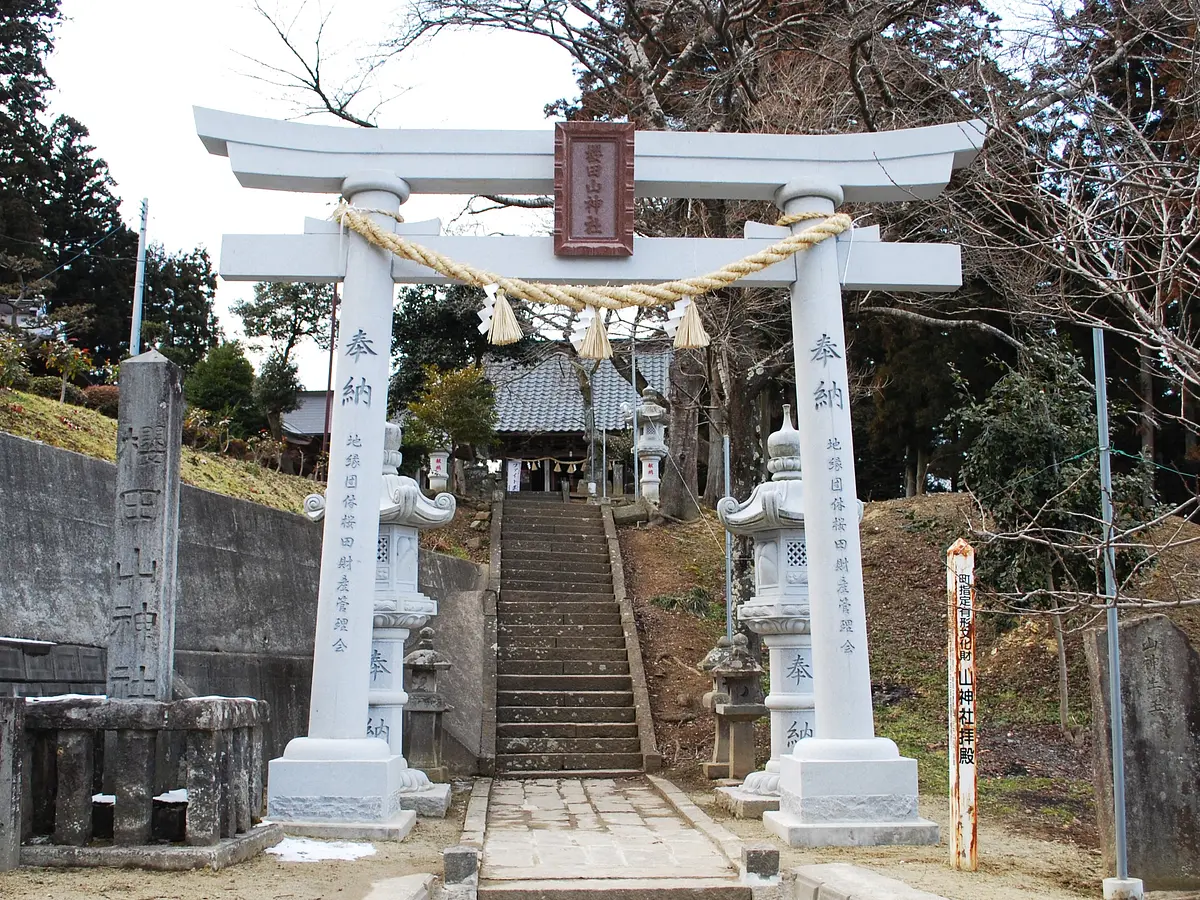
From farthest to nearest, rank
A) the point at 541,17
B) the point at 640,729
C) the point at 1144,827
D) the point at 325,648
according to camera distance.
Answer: the point at 541,17
the point at 640,729
the point at 325,648
the point at 1144,827

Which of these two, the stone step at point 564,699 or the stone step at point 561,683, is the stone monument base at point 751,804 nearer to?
the stone step at point 564,699

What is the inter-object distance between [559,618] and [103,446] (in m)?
7.33

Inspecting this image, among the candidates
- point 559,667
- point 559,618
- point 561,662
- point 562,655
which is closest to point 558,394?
point 559,618

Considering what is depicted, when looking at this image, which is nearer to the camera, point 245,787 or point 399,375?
point 245,787

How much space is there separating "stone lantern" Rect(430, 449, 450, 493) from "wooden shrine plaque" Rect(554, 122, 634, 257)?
16351 mm

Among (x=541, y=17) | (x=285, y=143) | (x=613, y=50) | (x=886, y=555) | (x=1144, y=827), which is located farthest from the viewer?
(x=886, y=555)

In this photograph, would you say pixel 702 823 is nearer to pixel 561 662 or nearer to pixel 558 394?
pixel 561 662

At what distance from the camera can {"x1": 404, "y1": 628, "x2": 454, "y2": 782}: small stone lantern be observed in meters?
10.5

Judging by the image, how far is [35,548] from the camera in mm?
7797

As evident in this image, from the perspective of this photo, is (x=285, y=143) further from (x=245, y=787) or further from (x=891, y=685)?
(x=891, y=685)

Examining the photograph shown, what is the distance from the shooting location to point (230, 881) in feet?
17.1

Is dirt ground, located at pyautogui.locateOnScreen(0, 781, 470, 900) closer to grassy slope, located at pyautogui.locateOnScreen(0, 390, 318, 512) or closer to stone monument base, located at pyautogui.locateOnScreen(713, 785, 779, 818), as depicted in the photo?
stone monument base, located at pyautogui.locateOnScreen(713, 785, 779, 818)

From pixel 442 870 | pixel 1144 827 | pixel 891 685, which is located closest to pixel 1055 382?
pixel 891 685

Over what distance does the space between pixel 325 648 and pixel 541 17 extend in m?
10.4
